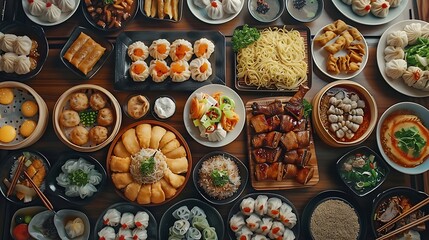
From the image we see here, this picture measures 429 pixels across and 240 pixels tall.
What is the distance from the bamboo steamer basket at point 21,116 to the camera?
3.99 metres

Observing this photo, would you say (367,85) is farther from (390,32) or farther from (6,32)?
(6,32)

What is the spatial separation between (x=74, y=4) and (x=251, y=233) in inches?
115

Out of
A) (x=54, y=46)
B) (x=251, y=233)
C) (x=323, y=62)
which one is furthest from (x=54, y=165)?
(x=323, y=62)

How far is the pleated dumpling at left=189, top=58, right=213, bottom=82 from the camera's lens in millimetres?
4172

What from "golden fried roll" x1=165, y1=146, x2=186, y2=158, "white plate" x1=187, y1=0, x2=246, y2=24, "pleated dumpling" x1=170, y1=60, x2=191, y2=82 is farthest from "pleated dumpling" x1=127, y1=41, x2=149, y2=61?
"golden fried roll" x1=165, y1=146, x2=186, y2=158

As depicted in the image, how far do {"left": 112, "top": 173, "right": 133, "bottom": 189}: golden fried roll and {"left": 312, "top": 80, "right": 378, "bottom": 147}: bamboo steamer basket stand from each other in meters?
1.88

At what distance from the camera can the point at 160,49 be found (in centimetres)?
423

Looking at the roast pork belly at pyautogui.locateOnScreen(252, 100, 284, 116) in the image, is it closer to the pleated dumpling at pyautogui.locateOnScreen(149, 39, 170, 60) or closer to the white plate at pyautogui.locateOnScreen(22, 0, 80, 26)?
the pleated dumpling at pyautogui.locateOnScreen(149, 39, 170, 60)

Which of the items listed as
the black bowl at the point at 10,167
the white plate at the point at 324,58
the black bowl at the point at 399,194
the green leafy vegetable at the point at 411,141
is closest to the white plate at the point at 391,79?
the white plate at the point at 324,58

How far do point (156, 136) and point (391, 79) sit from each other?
8.14ft

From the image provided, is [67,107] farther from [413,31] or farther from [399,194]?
Answer: [413,31]

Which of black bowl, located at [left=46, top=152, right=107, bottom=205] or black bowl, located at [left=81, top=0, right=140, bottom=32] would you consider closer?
black bowl, located at [left=46, top=152, right=107, bottom=205]

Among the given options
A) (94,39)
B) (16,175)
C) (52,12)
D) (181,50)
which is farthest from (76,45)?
(16,175)

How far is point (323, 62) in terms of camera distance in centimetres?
438
